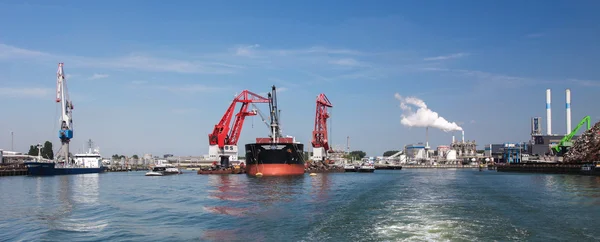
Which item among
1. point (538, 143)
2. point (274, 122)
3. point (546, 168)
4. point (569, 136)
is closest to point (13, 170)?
point (274, 122)

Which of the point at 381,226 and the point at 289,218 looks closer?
the point at 381,226

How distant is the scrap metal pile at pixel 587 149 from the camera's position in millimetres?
94500

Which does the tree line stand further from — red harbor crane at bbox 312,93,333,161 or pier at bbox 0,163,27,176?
red harbor crane at bbox 312,93,333,161

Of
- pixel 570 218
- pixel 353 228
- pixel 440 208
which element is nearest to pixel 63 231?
pixel 353 228

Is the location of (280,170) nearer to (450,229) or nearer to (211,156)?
(211,156)

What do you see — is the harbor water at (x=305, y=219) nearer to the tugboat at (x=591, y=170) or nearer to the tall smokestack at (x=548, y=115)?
the tugboat at (x=591, y=170)

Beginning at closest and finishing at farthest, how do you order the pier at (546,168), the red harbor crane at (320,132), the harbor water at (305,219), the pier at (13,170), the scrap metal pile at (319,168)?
the harbor water at (305,219) < the pier at (546,168) < the pier at (13,170) < the scrap metal pile at (319,168) < the red harbor crane at (320,132)

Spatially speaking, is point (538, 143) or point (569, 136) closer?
point (569, 136)

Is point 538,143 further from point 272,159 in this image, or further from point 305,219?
point 305,219

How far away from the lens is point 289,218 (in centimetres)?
2678

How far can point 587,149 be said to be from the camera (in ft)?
326

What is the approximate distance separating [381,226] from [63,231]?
1559cm

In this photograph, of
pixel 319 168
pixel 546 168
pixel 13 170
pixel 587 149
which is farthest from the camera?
pixel 319 168

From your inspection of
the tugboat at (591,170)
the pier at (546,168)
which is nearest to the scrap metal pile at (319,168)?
the pier at (546,168)
